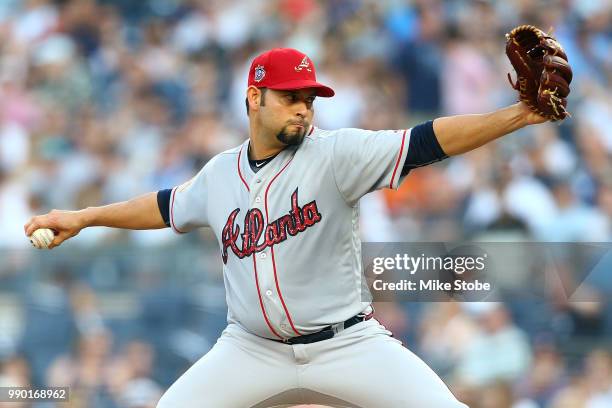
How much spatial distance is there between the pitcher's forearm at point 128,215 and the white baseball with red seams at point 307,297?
43cm

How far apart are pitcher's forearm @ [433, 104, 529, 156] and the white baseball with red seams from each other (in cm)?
23

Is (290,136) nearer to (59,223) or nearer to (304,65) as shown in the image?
(304,65)

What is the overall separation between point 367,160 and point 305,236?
327 millimetres

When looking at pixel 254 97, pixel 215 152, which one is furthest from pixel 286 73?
pixel 215 152

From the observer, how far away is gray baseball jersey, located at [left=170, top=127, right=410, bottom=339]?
11.0 feet

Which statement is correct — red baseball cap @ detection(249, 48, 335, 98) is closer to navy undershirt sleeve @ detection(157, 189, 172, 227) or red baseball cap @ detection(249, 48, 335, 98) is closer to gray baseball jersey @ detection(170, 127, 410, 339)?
gray baseball jersey @ detection(170, 127, 410, 339)

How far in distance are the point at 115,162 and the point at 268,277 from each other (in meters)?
4.41

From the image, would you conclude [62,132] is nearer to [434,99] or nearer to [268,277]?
[434,99]

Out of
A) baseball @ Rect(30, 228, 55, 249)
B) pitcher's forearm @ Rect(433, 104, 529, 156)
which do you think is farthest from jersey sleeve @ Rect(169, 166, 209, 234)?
pitcher's forearm @ Rect(433, 104, 529, 156)

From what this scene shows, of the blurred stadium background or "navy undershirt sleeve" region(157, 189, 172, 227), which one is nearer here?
"navy undershirt sleeve" region(157, 189, 172, 227)

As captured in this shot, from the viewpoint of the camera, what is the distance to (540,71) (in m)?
2.95

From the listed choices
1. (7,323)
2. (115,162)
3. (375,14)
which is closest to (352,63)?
(375,14)

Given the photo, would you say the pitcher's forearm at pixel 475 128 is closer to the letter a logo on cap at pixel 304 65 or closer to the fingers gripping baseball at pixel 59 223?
the letter a logo on cap at pixel 304 65

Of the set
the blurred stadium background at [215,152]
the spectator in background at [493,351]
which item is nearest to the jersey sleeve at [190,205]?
the blurred stadium background at [215,152]
